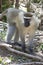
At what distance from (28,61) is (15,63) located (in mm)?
348

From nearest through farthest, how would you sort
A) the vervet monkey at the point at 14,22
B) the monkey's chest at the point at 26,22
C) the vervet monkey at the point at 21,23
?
the monkey's chest at the point at 26,22, the vervet monkey at the point at 21,23, the vervet monkey at the point at 14,22

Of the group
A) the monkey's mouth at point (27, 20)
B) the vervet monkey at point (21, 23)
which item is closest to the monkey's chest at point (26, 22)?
the monkey's mouth at point (27, 20)

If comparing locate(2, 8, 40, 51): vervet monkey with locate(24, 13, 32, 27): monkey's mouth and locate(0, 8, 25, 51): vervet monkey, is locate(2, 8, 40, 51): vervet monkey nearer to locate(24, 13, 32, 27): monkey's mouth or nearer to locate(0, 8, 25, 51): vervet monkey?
locate(0, 8, 25, 51): vervet monkey

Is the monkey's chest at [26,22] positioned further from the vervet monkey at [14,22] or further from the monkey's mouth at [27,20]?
the vervet monkey at [14,22]

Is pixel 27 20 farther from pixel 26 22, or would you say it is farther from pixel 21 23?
pixel 21 23

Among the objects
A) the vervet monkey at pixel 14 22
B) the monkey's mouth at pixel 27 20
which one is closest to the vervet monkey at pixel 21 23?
the vervet monkey at pixel 14 22

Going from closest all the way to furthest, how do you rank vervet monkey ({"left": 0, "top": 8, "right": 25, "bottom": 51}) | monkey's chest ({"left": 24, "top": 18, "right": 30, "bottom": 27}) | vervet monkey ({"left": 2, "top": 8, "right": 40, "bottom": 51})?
1. monkey's chest ({"left": 24, "top": 18, "right": 30, "bottom": 27})
2. vervet monkey ({"left": 2, "top": 8, "right": 40, "bottom": 51})
3. vervet monkey ({"left": 0, "top": 8, "right": 25, "bottom": 51})

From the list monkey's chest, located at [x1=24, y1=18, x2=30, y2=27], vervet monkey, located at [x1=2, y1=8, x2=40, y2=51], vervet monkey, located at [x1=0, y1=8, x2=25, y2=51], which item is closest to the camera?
monkey's chest, located at [x1=24, y1=18, x2=30, y2=27]

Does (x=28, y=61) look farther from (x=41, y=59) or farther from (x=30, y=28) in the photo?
(x=30, y=28)

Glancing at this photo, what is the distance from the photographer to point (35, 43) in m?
7.02

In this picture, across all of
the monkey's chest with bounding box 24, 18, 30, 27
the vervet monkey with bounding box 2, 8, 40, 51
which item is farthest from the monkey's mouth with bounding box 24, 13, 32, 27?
the vervet monkey with bounding box 2, 8, 40, 51

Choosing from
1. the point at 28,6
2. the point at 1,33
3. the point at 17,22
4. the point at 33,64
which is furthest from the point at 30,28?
the point at 28,6

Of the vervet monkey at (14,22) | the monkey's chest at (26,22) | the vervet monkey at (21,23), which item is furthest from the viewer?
the vervet monkey at (14,22)

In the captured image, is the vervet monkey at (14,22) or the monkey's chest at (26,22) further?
the vervet monkey at (14,22)
